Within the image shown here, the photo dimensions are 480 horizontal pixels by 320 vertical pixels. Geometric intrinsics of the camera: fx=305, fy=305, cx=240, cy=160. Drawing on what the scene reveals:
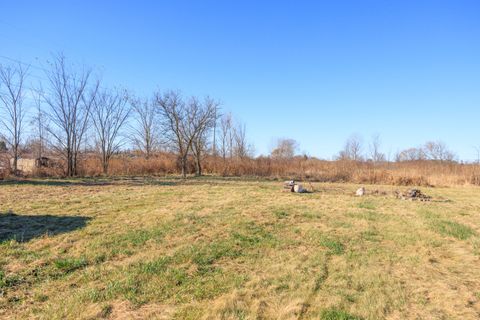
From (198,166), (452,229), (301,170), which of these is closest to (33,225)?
(452,229)

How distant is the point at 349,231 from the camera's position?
574cm

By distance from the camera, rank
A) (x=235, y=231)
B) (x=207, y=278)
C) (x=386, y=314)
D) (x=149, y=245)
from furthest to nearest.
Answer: (x=235, y=231) < (x=149, y=245) < (x=207, y=278) < (x=386, y=314)

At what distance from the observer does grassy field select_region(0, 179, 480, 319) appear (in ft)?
9.14

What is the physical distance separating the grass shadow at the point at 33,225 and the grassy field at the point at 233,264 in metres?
0.02

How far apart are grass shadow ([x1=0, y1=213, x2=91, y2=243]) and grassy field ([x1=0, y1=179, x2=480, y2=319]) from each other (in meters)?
0.02

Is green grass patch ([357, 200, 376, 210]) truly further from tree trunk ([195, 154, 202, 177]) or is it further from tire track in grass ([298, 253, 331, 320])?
tree trunk ([195, 154, 202, 177])

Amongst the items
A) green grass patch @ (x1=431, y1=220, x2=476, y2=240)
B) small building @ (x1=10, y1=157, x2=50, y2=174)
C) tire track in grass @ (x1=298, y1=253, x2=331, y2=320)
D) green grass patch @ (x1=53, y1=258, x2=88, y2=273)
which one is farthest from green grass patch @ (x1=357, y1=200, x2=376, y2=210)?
small building @ (x1=10, y1=157, x2=50, y2=174)

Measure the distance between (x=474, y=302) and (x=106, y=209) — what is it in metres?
6.81

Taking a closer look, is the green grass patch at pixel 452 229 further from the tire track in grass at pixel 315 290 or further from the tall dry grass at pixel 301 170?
the tall dry grass at pixel 301 170

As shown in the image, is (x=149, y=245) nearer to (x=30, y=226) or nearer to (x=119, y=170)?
(x=30, y=226)

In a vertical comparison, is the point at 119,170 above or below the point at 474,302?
above

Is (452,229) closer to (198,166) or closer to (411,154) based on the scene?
(198,166)

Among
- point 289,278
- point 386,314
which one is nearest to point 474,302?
point 386,314

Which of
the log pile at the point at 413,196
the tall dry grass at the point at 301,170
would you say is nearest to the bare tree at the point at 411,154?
the tall dry grass at the point at 301,170
